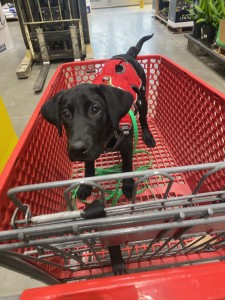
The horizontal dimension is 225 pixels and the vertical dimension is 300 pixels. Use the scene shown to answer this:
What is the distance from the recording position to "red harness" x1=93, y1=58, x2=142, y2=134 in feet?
3.08

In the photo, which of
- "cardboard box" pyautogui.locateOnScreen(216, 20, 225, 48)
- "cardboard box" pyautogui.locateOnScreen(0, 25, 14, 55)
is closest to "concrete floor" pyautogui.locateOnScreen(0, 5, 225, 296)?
"cardboard box" pyautogui.locateOnScreen(0, 25, 14, 55)

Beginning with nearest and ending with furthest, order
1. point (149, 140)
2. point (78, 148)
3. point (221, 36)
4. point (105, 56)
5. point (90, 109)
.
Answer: point (78, 148), point (90, 109), point (149, 140), point (221, 36), point (105, 56)

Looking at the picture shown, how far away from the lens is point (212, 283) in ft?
1.28

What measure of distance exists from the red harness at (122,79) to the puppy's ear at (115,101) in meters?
0.10

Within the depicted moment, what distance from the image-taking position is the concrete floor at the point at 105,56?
182cm

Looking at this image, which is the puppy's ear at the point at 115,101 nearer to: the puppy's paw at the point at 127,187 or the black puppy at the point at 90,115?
the black puppy at the point at 90,115

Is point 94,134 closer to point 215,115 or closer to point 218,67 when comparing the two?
point 215,115

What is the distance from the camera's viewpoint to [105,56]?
2.94m

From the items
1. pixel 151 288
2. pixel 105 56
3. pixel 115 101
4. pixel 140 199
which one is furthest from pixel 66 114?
pixel 105 56

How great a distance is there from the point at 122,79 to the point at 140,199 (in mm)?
526

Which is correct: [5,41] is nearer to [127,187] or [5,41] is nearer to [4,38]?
[4,38]

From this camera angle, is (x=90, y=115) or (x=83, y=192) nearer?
(x=90, y=115)

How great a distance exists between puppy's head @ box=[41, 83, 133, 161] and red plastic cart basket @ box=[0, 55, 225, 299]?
0.08 metres

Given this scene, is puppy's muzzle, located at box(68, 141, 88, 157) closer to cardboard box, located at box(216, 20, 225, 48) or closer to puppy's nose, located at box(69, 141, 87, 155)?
puppy's nose, located at box(69, 141, 87, 155)
